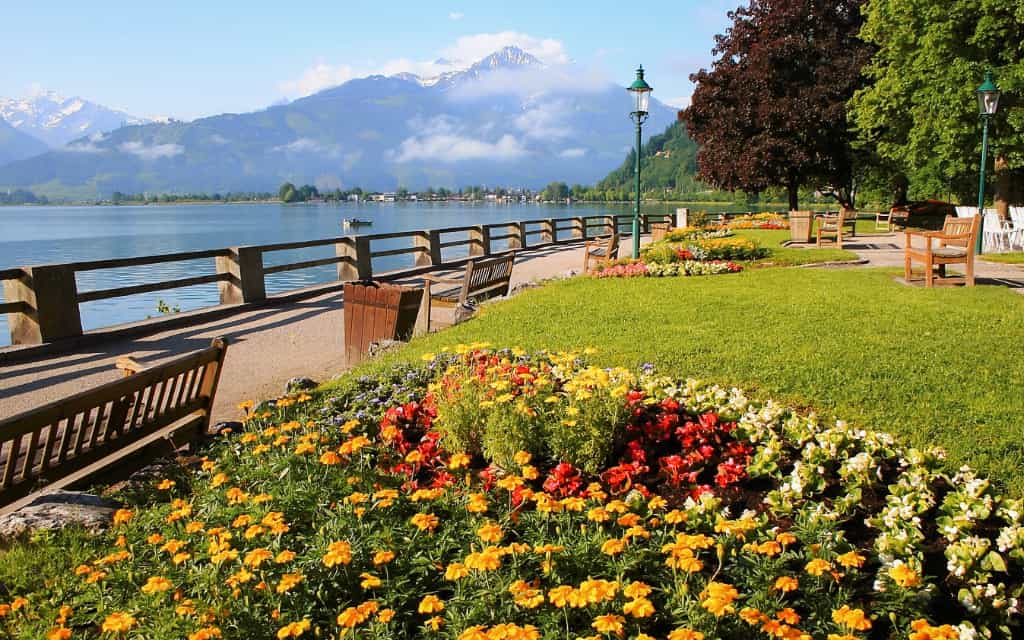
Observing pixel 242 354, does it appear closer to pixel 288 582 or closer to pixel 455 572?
pixel 288 582

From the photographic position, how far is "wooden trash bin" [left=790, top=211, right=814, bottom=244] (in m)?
20.0

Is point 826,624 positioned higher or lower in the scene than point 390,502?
lower

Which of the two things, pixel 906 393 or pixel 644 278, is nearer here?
pixel 906 393

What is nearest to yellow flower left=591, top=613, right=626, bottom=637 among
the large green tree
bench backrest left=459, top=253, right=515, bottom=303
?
bench backrest left=459, top=253, right=515, bottom=303

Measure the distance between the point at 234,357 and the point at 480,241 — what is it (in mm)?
14026

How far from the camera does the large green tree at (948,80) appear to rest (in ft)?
73.9

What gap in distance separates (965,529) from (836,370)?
2876mm

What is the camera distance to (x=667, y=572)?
300 centimetres

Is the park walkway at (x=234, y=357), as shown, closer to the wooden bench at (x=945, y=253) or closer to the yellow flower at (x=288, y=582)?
the yellow flower at (x=288, y=582)

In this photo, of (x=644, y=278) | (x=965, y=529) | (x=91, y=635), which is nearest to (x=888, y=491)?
(x=965, y=529)

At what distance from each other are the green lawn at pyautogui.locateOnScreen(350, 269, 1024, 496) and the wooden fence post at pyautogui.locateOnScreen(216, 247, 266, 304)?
527 centimetres

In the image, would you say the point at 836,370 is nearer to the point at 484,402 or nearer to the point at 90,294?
the point at 484,402

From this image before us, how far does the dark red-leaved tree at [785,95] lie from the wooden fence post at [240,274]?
26872mm

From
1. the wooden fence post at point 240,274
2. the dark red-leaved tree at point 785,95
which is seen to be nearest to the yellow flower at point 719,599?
the wooden fence post at point 240,274
